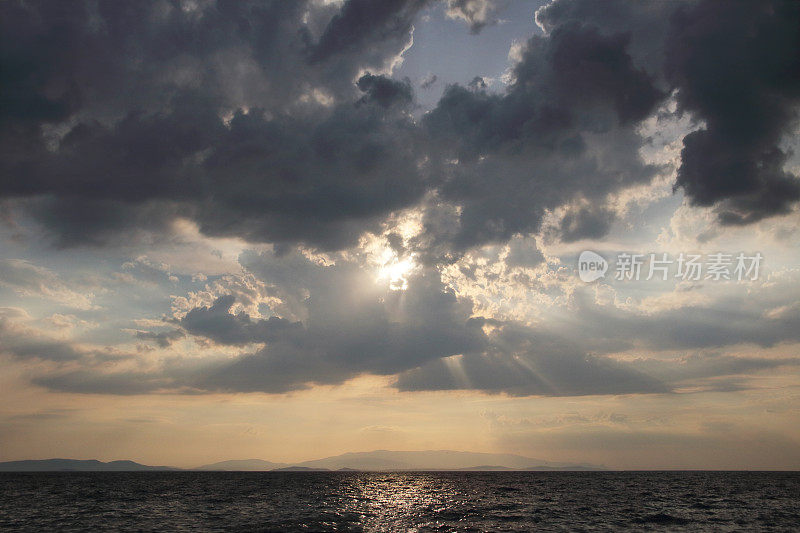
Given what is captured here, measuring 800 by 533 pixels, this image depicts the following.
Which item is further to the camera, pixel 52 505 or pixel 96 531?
pixel 52 505

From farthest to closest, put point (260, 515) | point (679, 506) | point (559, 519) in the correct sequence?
1. point (679, 506)
2. point (260, 515)
3. point (559, 519)

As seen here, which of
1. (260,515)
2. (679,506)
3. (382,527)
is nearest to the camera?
(382,527)

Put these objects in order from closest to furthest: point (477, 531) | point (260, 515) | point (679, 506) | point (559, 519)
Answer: point (477, 531) → point (559, 519) → point (260, 515) → point (679, 506)

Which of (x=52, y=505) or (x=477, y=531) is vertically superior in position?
(x=477, y=531)

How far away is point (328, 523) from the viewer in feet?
149

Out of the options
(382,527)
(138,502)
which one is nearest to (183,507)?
(138,502)

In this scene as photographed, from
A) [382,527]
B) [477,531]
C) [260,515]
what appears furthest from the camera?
[260,515]

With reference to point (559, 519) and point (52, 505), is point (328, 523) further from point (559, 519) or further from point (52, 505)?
point (52, 505)

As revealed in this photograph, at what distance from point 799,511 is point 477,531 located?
4460 centimetres

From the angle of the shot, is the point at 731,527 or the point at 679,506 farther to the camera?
the point at 679,506

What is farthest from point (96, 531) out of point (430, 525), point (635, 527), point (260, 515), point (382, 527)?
point (635, 527)

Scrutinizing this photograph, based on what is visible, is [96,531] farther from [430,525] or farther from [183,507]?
[430,525]

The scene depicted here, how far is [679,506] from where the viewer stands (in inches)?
2468

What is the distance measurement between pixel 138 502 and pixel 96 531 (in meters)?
31.8
